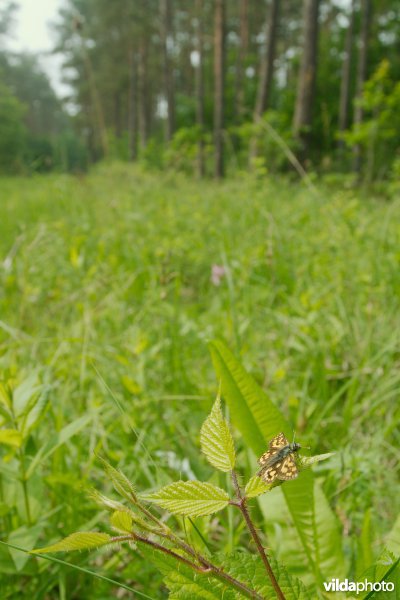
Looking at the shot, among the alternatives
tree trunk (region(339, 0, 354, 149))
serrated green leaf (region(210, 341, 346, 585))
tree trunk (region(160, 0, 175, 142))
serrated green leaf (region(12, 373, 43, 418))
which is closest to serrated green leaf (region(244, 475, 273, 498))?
serrated green leaf (region(210, 341, 346, 585))

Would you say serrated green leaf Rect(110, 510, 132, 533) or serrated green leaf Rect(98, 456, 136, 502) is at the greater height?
serrated green leaf Rect(98, 456, 136, 502)

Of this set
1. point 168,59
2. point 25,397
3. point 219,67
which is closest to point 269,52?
point 219,67

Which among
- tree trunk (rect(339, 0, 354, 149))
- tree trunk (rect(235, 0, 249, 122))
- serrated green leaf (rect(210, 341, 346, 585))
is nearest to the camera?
serrated green leaf (rect(210, 341, 346, 585))

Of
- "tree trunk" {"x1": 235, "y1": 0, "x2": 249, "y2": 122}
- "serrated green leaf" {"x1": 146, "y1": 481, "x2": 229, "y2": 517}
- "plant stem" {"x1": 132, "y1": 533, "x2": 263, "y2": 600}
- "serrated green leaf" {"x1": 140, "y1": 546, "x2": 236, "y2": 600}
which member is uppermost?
"tree trunk" {"x1": 235, "y1": 0, "x2": 249, "y2": 122}

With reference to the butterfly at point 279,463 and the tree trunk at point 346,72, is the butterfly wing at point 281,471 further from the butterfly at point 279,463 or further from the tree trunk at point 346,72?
the tree trunk at point 346,72

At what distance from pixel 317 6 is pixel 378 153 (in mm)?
2755

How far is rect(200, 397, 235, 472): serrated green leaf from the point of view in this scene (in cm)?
37

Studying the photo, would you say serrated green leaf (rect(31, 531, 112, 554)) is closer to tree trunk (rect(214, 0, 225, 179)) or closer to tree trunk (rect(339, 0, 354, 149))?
tree trunk (rect(214, 0, 225, 179))

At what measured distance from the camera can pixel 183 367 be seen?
1.34 metres

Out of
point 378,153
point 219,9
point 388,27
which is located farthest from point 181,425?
point 388,27

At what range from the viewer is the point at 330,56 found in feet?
62.9

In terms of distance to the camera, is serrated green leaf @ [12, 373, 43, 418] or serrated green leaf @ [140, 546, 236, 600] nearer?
serrated green leaf @ [140, 546, 236, 600]

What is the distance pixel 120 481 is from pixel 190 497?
0.19 ft

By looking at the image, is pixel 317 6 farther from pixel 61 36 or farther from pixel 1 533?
pixel 61 36
